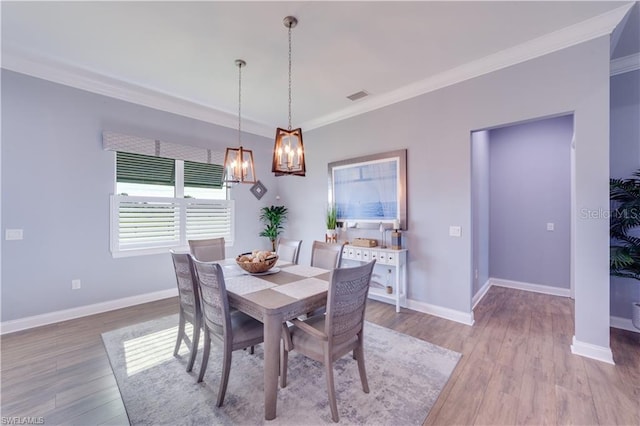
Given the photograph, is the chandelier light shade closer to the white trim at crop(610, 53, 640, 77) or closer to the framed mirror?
the framed mirror

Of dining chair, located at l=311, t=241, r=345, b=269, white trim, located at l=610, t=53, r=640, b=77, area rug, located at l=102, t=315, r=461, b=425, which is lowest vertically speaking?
area rug, located at l=102, t=315, r=461, b=425

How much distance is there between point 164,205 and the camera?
13.1 feet

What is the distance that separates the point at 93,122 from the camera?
133 inches

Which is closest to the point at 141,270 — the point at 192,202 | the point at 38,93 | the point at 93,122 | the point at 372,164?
the point at 192,202

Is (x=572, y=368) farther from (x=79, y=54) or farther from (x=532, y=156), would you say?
(x=79, y=54)

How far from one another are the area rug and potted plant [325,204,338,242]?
178 cm

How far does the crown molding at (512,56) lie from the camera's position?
227 cm

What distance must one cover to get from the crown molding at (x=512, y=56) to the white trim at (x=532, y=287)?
360cm

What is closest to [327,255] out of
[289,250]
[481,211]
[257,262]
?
[289,250]

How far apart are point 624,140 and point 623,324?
2.12m

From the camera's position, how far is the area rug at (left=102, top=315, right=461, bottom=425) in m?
1.70

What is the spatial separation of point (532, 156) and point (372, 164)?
2.84 metres

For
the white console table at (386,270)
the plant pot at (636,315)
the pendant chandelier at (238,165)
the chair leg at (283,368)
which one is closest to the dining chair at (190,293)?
the chair leg at (283,368)

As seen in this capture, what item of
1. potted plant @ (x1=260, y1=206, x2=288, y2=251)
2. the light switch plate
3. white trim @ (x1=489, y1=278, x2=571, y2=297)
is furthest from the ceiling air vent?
the light switch plate
